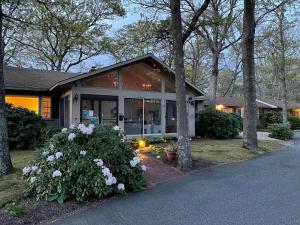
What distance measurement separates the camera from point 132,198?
234 inches

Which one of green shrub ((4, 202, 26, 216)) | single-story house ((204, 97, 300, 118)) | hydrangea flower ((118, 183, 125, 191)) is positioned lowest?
green shrub ((4, 202, 26, 216))

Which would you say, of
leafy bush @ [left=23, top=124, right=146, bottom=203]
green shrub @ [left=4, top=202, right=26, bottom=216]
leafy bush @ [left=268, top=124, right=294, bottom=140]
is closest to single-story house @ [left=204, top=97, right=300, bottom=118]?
leafy bush @ [left=268, top=124, right=294, bottom=140]

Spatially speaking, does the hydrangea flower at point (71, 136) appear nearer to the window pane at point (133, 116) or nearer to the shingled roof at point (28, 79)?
the window pane at point (133, 116)

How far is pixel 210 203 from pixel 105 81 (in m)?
9.86

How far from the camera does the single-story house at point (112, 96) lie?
1356 centimetres

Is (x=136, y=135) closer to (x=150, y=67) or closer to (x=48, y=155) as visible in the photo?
(x=150, y=67)

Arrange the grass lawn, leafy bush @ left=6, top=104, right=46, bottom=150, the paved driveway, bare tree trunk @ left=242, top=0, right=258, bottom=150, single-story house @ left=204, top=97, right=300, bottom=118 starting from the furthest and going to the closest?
single-story house @ left=204, top=97, right=300, bottom=118
bare tree trunk @ left=242, top=0, right=258, bottom=150
leafy bush @ left=6, top=104, right=46, bottom=150
the grass lawn
the paved driveway

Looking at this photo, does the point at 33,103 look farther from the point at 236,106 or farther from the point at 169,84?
the point at 236,106

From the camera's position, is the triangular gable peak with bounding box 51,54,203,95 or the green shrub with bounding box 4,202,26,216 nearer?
the green shrub with bounding box 4,202,26,216

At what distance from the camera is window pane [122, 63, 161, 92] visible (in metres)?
14.8

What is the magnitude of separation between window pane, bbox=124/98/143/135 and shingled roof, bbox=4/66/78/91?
444 cm

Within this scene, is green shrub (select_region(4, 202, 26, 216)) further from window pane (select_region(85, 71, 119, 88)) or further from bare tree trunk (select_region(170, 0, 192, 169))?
window pane (select_region(85, 71, 119, 88))

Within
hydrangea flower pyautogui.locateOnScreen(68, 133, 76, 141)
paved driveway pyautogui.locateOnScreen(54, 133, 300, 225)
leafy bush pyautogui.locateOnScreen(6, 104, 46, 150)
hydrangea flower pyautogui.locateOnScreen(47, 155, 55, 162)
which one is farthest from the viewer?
leafy bush pyautogui.locateOnScreen(6, 104, 46, 150)

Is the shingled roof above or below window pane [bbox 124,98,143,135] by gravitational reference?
above
